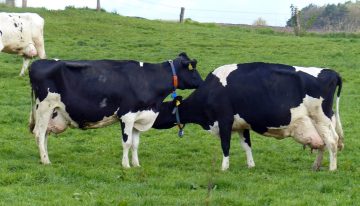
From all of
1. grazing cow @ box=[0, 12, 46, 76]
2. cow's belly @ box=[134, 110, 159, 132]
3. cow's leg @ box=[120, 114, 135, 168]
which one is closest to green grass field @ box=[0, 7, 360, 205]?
cow's leg @ box=[120, 114, 135, 168]

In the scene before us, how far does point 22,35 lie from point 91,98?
35.3 feet

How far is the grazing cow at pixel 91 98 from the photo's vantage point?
12047mm

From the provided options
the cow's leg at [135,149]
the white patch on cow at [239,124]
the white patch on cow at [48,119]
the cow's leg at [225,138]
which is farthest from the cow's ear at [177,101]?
the white patch on cow at [48,119]

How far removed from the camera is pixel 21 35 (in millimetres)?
21984

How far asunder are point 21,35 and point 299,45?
14457 millimetres

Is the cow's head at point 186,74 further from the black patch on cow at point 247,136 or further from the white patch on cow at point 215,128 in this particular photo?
the black patch on cow at point 247,136

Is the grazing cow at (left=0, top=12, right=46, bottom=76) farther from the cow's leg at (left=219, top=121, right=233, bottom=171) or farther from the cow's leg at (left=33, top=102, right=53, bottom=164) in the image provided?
the cow's leg at (left=219, top=121, right=233, bottom=171)

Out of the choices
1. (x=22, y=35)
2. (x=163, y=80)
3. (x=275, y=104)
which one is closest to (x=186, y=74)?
(x=163, y=80)

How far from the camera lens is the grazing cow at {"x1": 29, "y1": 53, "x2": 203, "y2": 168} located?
12.0m

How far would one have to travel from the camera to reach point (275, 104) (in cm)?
1194

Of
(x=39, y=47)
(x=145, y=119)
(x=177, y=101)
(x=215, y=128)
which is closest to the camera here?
(x=145, y=119)

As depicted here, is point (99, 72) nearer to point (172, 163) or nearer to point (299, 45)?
point (172, 163)

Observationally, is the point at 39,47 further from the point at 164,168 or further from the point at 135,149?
the point at 164,168

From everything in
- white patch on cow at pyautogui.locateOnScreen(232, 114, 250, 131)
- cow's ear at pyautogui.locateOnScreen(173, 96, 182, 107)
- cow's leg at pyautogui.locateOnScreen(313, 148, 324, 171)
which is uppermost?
cow's ear at pyautogui.locateOnScreen(173, 96, 182, 107)
